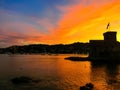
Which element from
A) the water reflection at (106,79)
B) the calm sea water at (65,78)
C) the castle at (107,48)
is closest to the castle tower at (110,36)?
the castle at (107,48)

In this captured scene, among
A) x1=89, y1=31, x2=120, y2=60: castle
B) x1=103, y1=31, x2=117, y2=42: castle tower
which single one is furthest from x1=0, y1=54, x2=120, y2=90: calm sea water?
x1=103, y1=31, x2=117, y2=42: castle tower

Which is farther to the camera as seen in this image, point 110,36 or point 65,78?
point 110,36

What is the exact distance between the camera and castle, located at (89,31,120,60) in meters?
118

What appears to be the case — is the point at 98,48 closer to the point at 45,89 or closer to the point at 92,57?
the point at 92,57

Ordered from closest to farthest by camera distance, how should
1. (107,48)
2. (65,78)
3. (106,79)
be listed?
(106,79)
(65,78)
(107,48)

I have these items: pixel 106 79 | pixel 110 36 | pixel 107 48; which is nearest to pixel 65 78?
pixel 106 79

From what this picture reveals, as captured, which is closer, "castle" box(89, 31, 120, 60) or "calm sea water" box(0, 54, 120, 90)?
"calm sea water" box(0, 54, 120, 90)

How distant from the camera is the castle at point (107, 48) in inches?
4656

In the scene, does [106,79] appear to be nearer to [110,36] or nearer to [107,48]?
[107,48]

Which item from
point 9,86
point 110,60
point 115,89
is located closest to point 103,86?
point 115,89

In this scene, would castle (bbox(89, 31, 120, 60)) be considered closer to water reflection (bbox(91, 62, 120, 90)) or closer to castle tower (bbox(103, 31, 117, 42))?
castle tower (bbox(103, 31, 117, 42))

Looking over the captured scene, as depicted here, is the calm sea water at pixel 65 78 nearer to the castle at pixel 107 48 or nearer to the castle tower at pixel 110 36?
the castle at pixel 107 48

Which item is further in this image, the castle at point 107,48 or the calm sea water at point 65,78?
the castle at point 107,48

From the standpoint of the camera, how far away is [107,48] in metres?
120
